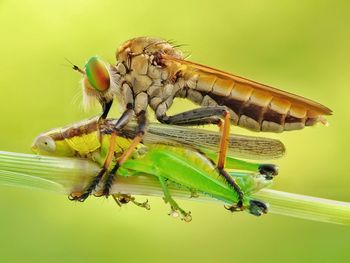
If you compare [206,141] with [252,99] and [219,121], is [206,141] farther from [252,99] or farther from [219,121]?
[252,99]

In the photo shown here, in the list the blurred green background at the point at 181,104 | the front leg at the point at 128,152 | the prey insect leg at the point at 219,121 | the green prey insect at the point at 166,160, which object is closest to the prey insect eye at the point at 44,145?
the green prey insect at the point at 166,160

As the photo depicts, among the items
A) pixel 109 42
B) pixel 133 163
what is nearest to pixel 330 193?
pixel 109 42

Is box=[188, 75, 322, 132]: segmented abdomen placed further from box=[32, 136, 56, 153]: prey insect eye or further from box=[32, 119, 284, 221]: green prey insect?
box=[32, 136, 56, 153]: prey insect eye

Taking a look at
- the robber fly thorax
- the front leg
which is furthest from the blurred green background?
the front leg

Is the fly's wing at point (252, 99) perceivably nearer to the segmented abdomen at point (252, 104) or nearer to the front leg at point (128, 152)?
the segmented abdomen at point (252, 104)

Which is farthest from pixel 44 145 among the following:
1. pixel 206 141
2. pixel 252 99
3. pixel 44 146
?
pixel 252 99
